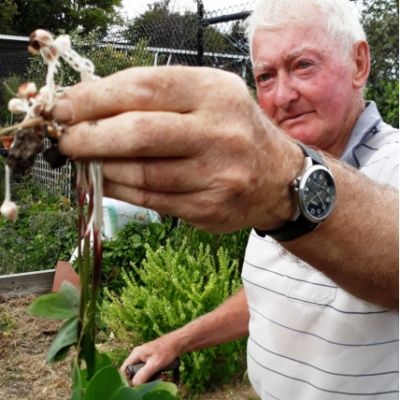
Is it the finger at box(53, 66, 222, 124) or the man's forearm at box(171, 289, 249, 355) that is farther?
the man's forearm at box(171, 289, 249, 355)

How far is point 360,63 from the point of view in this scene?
1.75 metres

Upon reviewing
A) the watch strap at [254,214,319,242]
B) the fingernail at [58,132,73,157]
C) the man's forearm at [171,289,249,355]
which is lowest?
the man's forearm at [171,289,249,355]

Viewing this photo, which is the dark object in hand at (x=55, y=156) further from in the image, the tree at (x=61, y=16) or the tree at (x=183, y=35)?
the tree at (x=61, y=16)

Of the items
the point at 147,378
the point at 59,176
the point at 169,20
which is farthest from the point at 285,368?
the point at 59,176

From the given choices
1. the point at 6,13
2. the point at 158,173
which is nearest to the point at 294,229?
the point at 158,173

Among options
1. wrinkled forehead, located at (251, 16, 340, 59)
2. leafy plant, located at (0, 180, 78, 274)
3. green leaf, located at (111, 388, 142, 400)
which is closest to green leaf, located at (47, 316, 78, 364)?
green leaf, located at (111, 388, 142, 400)

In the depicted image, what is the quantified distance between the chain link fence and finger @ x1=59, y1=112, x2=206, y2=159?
0.44ft

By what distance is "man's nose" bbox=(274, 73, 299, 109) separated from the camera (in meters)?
1.71

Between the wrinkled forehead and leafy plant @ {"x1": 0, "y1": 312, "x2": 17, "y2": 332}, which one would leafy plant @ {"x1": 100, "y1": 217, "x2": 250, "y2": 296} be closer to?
leafy plant @ {"x1": 0, "y1": 312, "x2": 17, "y2": 332}

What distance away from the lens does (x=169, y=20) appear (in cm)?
602

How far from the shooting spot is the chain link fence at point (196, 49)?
3.21 metres

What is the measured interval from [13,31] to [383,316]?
22.4 m

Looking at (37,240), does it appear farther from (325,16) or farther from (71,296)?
(71,296)

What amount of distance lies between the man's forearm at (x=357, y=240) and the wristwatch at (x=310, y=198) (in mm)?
22
